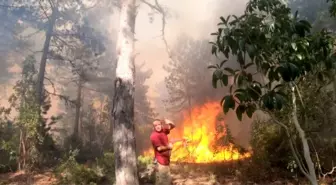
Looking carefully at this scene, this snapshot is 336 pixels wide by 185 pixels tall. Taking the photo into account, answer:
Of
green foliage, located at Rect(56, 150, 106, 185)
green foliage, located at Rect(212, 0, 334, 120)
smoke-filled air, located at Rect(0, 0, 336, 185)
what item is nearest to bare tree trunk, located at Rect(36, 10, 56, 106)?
smoke-filled air, located at Rect(0, 0, 336, 185)

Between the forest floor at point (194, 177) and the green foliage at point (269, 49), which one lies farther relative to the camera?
the forest floor at point (194, 177)

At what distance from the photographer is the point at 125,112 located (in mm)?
6965

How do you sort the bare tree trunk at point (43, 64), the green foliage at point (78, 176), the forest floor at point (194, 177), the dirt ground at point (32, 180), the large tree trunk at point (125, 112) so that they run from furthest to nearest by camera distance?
the bare tree trunk at point (43, 64) → the dirt ground at point (32, 180) → the green foliage at point (78, 176) → the forest floor at point (194, 177) → the large tree trunk at point (125, 112)

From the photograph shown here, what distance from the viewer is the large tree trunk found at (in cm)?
673

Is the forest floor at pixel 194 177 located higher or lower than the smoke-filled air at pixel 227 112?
lower

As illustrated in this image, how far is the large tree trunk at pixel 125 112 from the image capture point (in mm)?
6727

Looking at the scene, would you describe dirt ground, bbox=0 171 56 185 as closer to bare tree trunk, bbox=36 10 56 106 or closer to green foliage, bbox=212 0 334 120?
bare tree trunk, bbox=36 10 56 106

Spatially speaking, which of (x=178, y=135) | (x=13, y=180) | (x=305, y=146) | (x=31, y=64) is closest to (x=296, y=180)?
(x=305, y=146)

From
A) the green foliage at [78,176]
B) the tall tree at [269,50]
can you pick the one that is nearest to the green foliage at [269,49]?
the tall tree at [269,50]

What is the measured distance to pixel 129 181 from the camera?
6.65 m

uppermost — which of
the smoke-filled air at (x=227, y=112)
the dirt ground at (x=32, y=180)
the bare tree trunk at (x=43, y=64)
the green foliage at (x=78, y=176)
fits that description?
the bare tree trunk at (x=43, y=64)

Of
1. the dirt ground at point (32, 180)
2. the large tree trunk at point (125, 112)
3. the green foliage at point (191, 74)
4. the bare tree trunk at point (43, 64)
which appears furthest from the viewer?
the green foliage at point (191, 74)

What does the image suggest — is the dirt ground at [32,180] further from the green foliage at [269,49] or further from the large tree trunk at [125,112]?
the green foliage at [269,49]

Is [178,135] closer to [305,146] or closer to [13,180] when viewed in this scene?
[13,180]
